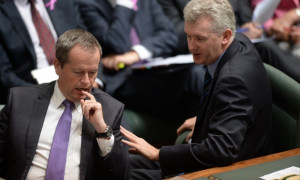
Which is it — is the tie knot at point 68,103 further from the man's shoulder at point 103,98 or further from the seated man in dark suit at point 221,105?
the seated man in dark suit at point 221,105

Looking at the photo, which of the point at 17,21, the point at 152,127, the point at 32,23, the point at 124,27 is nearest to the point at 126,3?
the point at 124,27

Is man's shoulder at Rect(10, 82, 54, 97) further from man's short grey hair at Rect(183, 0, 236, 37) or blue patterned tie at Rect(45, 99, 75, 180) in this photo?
man's short grey hair at Rect(183, 0, 236, 37)

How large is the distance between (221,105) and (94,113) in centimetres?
52

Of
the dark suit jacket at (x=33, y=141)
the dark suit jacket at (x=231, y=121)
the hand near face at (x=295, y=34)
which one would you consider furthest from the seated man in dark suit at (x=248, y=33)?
the dark suit jacket at (x=33, y=141)

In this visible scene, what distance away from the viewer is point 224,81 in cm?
204

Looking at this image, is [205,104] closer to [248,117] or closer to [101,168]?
[248,117]

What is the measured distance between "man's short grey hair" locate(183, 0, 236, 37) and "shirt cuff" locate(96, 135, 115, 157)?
0.67 m

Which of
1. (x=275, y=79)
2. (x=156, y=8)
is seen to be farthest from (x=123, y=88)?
(x=275, y=79)

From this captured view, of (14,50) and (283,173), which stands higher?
(14,50)

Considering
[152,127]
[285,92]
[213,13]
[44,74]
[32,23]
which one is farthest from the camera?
[152,127]

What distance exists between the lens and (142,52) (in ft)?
11.6

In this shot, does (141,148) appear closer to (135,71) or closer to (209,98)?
(209,98)

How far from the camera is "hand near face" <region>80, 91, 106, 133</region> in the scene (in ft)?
6.34

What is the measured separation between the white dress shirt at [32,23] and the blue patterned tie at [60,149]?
1287 mm
